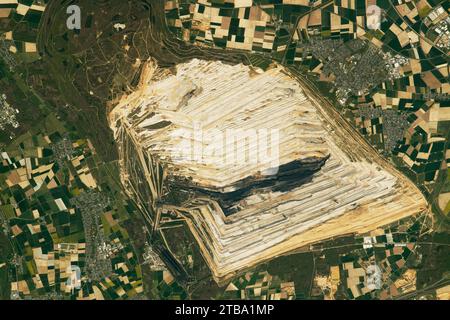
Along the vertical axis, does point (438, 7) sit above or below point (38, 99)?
above

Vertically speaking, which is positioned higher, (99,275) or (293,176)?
(293,176)

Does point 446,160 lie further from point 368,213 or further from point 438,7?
point 438,7

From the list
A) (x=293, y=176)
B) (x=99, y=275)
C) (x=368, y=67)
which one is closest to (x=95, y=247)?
(x=99, y=275)

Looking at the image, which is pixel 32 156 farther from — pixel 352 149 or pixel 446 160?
pixel 446 160

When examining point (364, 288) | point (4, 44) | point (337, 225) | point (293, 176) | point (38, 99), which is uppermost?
point (4, 44)

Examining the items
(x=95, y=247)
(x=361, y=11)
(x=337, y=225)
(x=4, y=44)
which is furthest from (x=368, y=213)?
(x=4, y=44)

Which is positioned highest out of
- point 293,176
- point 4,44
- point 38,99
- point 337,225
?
point 4,44
